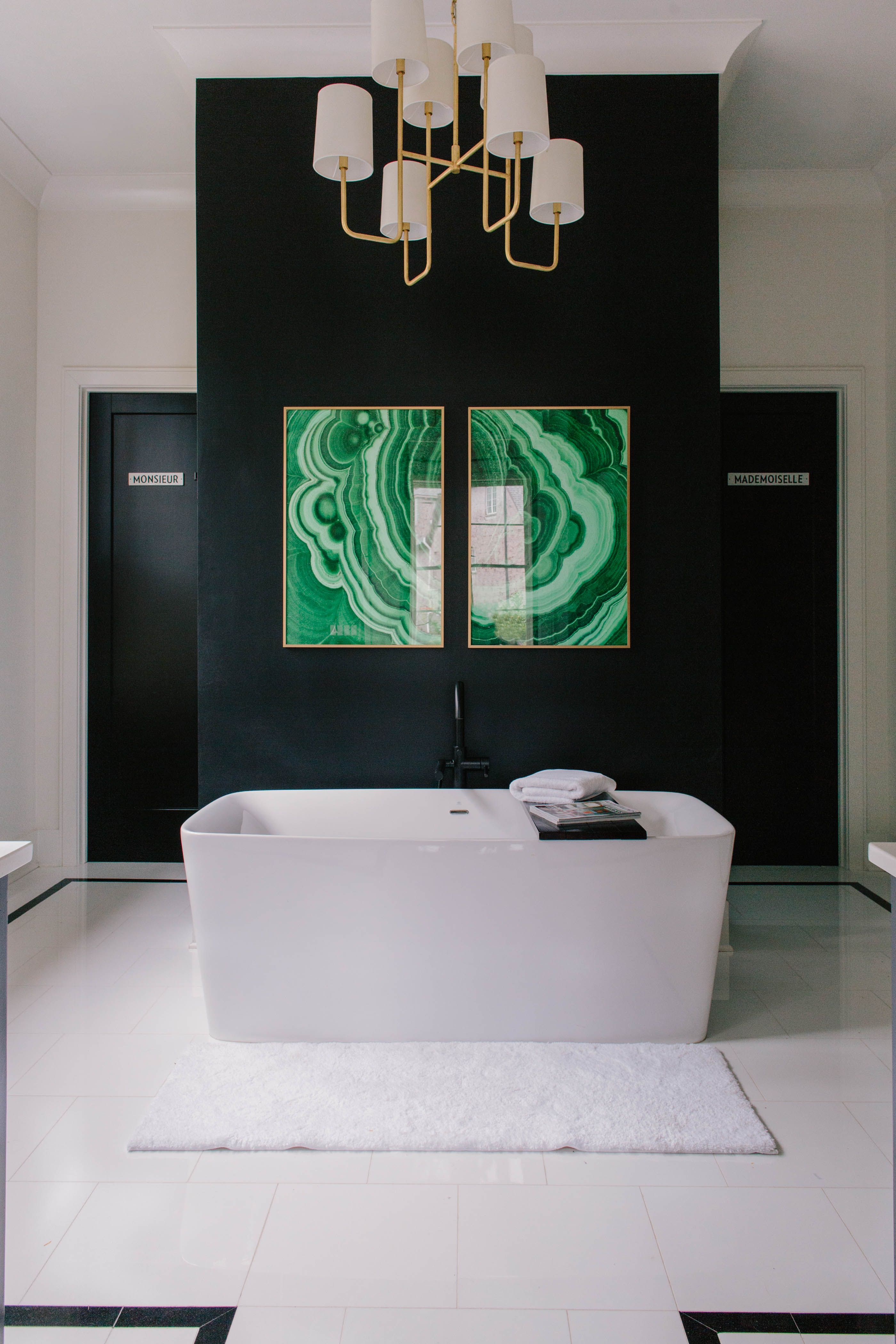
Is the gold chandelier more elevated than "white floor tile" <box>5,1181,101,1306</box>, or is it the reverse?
the gold chandelier

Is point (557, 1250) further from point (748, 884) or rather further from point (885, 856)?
point (748, 884)

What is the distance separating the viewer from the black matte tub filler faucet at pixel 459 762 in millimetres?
2918

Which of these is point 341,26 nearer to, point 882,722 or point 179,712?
point 179,712

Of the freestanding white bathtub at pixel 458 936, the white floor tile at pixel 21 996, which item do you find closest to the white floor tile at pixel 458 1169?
the freestanding white bathtub at pixel 458 936

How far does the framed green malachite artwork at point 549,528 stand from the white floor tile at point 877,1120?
4.99 feet

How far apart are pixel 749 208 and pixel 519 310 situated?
5.41ft

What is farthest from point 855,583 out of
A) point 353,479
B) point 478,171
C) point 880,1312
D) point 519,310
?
point 880,1312

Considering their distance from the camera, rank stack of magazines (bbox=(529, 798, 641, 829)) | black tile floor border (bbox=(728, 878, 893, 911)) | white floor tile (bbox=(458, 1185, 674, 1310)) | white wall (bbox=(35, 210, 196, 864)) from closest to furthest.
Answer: white floor tile (bbox=(458, 1185, 674, 1310)), stack of magazines (bbox=(529, 798, 641, 829)), black tile floor border (bbox=(728, 878, 893, 911)), white wall (bbox=(35, 210, 196, 864))

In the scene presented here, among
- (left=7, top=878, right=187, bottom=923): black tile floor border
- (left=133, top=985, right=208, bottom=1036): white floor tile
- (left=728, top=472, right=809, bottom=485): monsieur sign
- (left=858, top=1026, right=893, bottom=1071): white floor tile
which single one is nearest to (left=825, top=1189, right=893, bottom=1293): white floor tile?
(left=858, top=1026, right=893, bottom=1071): white floor tile

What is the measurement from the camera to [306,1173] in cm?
183

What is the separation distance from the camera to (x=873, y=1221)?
167 centimetres

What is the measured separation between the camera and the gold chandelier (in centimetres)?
169

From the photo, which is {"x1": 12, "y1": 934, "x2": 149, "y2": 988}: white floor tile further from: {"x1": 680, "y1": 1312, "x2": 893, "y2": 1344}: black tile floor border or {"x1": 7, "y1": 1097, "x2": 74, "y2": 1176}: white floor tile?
{"x1": 680, "y1": 1312, "x2": 893, "y2": 1344}: black tile floor border

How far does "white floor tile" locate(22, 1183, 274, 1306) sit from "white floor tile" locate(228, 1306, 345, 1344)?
0.19 feet
